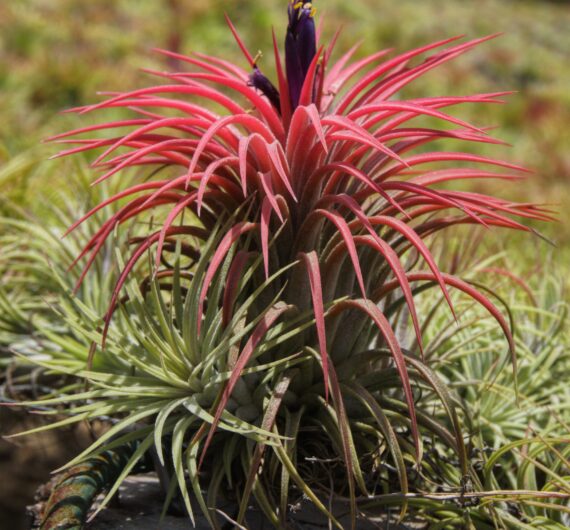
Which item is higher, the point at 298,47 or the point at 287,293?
the point at 298,47

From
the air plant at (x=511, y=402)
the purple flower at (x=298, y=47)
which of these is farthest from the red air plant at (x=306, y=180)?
the air plant at (x=511, y=402)

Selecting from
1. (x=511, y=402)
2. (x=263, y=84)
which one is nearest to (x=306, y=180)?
(x=263, y=84)

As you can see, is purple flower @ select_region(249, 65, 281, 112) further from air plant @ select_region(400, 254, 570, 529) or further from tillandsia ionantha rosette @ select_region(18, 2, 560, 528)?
air plant @ select_region(400, 254, 570, 529)

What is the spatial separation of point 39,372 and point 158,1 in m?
10.0

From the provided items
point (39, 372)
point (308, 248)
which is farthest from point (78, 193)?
point (308, 248)

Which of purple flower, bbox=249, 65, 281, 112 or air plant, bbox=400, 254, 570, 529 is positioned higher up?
purple flower, bbox=249, 65, 281, 112

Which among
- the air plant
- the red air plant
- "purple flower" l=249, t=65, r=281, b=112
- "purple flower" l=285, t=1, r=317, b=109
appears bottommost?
the air plant

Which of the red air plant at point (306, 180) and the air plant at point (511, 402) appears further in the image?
the air plant at point (511, 402)

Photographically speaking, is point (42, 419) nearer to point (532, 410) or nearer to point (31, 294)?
point (31, 294)

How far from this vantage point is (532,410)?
7.11 ft

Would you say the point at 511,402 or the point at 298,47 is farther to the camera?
the point at 511,402

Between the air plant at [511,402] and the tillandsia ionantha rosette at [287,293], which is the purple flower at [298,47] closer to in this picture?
the tillandsia ionantha rosette at [287,293]

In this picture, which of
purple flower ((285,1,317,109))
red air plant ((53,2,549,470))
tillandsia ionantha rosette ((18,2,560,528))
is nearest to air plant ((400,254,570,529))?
tillandsia ionantha rosette ((18,2,560,528))

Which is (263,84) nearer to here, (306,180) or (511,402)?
(306,180)
